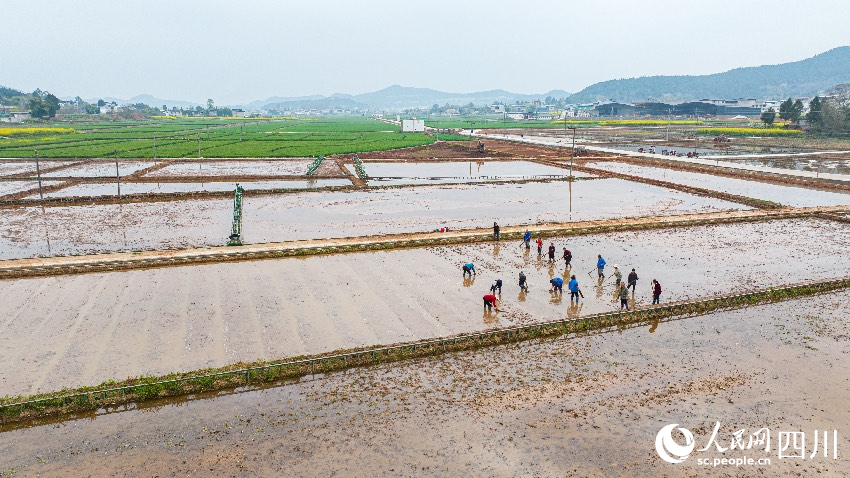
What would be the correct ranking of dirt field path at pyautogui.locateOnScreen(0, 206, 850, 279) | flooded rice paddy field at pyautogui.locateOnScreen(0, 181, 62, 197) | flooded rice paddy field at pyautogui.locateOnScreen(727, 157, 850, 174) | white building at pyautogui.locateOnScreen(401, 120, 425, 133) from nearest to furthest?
dirt field path at pyautogui.locateOnScreen(0, 206, 850, 279), flooded rice paddy field at pyautogui.locateOnScreen(0, 181, 62, 197), flooded rice paddy field at pyautogui.locateOnScreen(727, 157, 850, 174), white building at pyautogui.locateOnScreen(401, 120, 425, 133)

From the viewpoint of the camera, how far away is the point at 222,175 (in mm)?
49906

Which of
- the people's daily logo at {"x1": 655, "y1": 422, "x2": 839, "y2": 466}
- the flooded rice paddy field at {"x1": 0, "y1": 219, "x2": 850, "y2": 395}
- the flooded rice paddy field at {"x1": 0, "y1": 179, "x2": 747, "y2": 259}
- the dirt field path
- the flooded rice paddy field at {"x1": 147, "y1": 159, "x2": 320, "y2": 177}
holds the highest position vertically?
the flooded rice paddy field at {"x1": 147, "y1": 159, "x2": 320, "y2": 177}

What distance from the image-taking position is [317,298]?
18594 mm

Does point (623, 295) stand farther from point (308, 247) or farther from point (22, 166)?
point (22, 166)

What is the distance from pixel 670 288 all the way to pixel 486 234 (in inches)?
378

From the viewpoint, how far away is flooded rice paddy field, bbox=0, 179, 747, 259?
1051 inches

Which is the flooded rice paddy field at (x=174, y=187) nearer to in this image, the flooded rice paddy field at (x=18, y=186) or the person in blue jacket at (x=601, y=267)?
the flooded rice paddy field at (x=18, y=186)

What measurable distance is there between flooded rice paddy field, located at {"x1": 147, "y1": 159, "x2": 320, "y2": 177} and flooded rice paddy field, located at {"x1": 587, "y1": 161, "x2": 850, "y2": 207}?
30019mm

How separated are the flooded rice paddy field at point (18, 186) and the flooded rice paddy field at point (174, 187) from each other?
8.83 ft

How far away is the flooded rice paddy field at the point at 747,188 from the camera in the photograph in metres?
36.0

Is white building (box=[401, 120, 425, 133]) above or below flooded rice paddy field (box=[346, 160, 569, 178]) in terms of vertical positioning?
above

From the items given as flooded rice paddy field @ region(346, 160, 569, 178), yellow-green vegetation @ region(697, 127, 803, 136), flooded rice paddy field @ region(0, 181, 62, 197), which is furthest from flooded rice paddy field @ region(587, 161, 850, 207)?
flooded rice paddy field @ region(0, 181, 62, 197)

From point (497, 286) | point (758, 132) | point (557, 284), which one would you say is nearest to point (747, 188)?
point (557, 284)

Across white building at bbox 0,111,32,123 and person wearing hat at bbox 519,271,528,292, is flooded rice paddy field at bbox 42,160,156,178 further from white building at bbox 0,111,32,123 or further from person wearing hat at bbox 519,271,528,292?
white building at bbox 0,111,32,123
